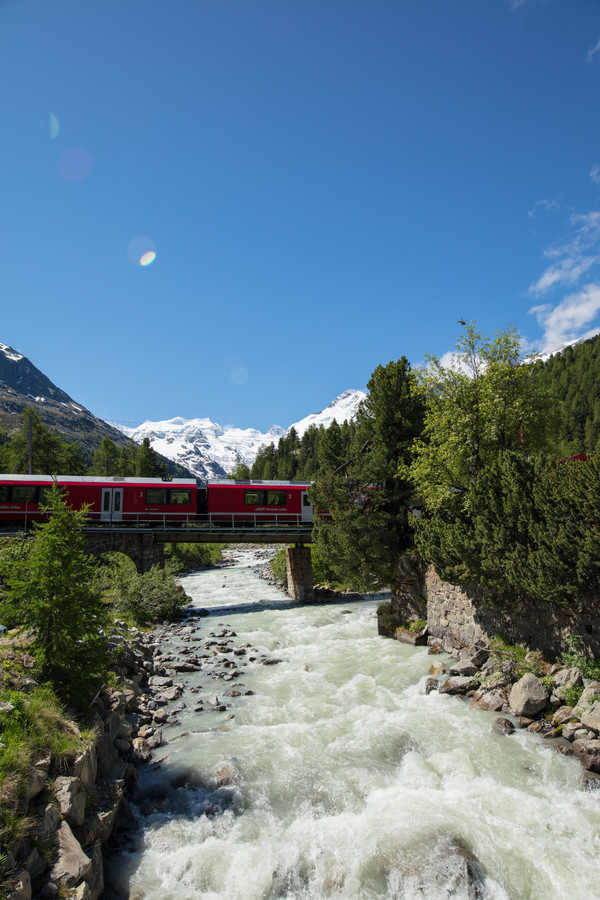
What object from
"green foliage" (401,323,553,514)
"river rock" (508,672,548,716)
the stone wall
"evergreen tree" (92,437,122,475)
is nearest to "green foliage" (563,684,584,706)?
"river rock" (508,672,548,716)

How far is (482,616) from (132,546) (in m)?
22.2

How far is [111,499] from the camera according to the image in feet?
98.6

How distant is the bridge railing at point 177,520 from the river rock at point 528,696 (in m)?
20.9

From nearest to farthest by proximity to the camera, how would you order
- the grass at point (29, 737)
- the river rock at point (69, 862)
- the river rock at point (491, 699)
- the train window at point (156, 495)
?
the river rock at point (69, 862)
the grass at point (29, 737)
the river rock at point (491, 699)
the train window at point (156, 495)

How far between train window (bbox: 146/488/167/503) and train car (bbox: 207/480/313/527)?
9.74 ft

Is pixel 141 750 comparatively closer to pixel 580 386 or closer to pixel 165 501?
pixel 165 501

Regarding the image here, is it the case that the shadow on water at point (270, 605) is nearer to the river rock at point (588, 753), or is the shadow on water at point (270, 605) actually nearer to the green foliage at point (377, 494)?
the green foliage at point (377, 494)

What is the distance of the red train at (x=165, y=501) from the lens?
29.6 m

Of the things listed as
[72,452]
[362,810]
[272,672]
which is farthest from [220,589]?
[72,452]

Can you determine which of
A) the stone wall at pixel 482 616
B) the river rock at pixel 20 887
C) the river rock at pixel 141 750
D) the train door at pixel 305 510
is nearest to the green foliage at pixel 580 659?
the stone wall at pixel 482 616

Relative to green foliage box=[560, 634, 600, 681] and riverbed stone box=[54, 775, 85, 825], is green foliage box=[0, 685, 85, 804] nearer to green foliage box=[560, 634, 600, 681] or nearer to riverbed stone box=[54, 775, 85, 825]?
riverbed stone box=[54, 775, 85, 825]

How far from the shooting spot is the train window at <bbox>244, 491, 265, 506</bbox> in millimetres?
32469

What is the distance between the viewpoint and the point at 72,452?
207ft

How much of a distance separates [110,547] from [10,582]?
21.4 m
